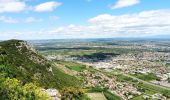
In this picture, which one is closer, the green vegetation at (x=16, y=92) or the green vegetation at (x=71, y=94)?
the green vegetation at (x=16, y=92)

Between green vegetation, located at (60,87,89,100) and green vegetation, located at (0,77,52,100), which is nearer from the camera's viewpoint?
green vegetation, located at (0,77,52,100)

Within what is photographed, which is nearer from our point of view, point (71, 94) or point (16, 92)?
point (16, 92)

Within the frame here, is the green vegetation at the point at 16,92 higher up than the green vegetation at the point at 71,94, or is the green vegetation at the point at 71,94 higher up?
the green vegetation at the point at 16,92

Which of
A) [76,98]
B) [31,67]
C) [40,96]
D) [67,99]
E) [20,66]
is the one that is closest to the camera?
[40,96]

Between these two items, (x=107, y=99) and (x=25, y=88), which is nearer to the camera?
(x=25, y=88)

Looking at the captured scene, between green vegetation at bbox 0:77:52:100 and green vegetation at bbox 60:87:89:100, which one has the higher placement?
green vegetation at bbox 0:77:52:100

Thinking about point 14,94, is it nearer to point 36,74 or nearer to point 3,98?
point 3,98

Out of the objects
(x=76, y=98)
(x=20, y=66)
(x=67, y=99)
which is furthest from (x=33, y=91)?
(x=20, y=66)

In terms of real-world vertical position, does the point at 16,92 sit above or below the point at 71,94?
above

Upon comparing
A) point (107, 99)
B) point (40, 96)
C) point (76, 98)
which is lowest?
point (107, 99)

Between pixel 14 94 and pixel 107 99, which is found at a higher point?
pixel 14 94

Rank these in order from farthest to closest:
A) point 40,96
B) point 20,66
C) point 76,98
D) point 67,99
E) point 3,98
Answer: point 20,66
point 76,98
point 67,99
point 40,96
point 3,98
